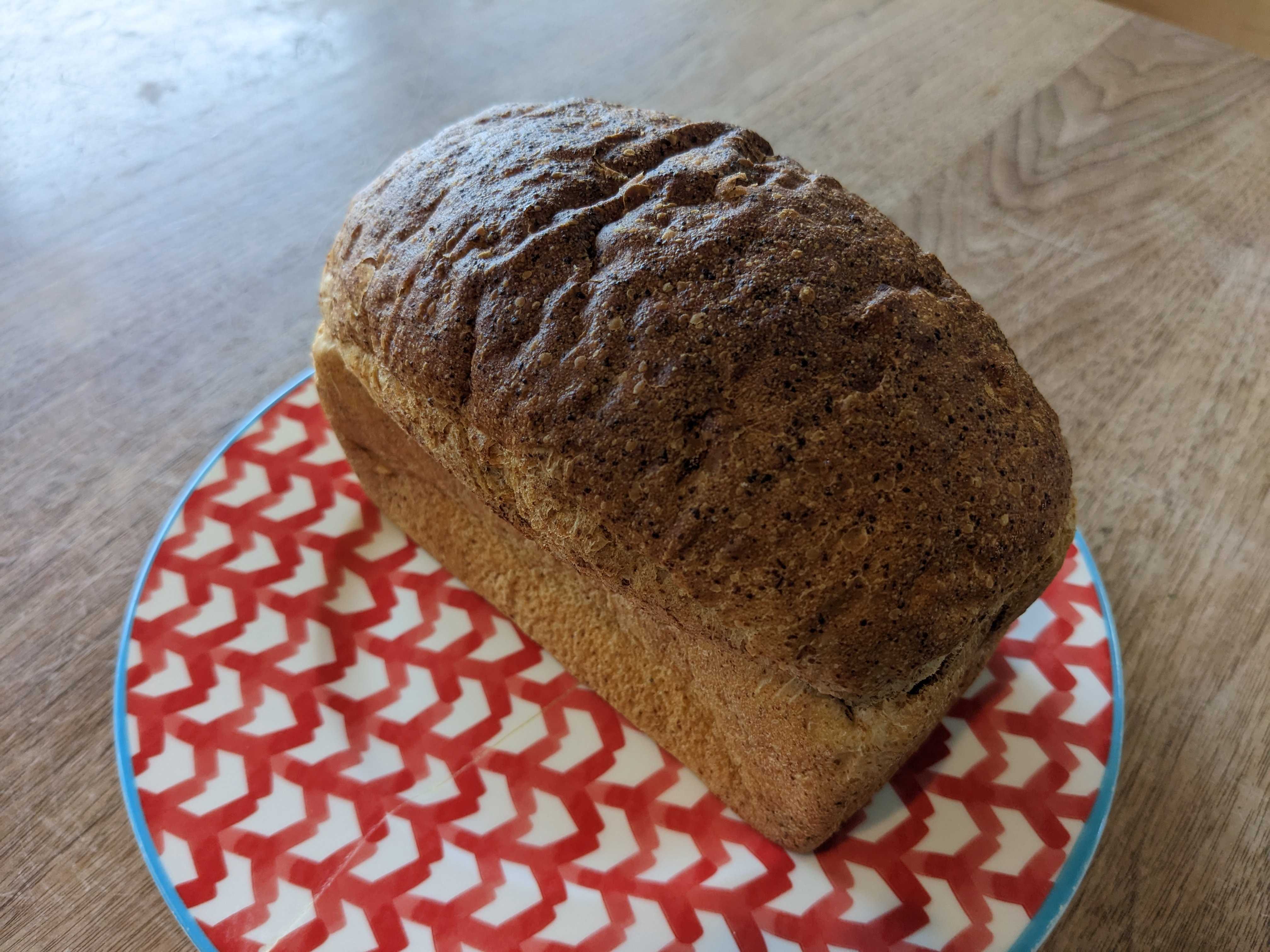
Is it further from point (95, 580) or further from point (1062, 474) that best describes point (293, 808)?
point (1062, 474)

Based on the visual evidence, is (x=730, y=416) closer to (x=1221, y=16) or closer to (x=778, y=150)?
(x=778, y=150)

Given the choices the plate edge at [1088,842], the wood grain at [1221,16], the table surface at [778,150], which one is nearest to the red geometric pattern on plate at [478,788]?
the plate edge at [1088,842]

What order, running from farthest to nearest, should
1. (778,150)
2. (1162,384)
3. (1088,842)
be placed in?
(778,150) → (1162,384) → (1088,842)

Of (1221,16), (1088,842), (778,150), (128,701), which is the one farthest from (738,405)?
(1221,16)

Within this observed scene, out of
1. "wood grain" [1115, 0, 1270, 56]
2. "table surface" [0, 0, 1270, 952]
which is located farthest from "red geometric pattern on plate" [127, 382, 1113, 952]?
"wood grain" [1115, 0, 1270, 56]

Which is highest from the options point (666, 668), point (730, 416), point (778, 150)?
point (730, 416)

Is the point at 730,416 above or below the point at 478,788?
above

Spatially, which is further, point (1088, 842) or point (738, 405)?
point (1088, 842)
